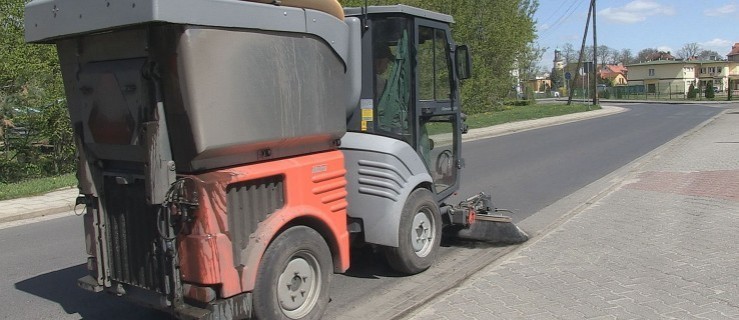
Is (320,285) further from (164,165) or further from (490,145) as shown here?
(490,145)

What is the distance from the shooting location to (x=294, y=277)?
407cm

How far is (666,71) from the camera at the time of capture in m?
95.0

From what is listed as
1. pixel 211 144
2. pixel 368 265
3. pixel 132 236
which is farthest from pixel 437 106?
pixel 132 236

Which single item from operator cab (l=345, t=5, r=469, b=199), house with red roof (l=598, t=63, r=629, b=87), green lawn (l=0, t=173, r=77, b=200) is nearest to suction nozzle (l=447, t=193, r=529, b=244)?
operator cab (l=345, t=5, r=469, b=199)

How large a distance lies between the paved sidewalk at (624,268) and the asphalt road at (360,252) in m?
0.60

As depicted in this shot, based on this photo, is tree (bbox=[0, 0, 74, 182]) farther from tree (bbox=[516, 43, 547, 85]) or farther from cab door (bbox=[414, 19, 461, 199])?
tree (bbox=[516, 43, 547, 85])

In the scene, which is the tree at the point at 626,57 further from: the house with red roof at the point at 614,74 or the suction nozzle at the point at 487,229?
the suction nozzle at the point at 487,229

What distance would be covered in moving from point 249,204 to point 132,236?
Answer: 795 millimetres

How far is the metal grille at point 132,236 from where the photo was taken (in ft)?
12.1

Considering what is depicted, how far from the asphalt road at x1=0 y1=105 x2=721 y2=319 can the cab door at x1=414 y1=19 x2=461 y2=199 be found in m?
0.89

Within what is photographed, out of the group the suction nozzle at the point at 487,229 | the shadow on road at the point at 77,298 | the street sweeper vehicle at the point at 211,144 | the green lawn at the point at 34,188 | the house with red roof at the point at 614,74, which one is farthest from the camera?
the house with red roof at the point at 614,74

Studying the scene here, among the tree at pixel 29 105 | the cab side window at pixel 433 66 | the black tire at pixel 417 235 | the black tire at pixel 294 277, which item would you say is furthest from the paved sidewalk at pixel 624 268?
the tree at pixel 29 105

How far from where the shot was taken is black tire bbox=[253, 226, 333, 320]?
3.78 metres

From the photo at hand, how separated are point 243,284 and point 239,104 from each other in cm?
109
